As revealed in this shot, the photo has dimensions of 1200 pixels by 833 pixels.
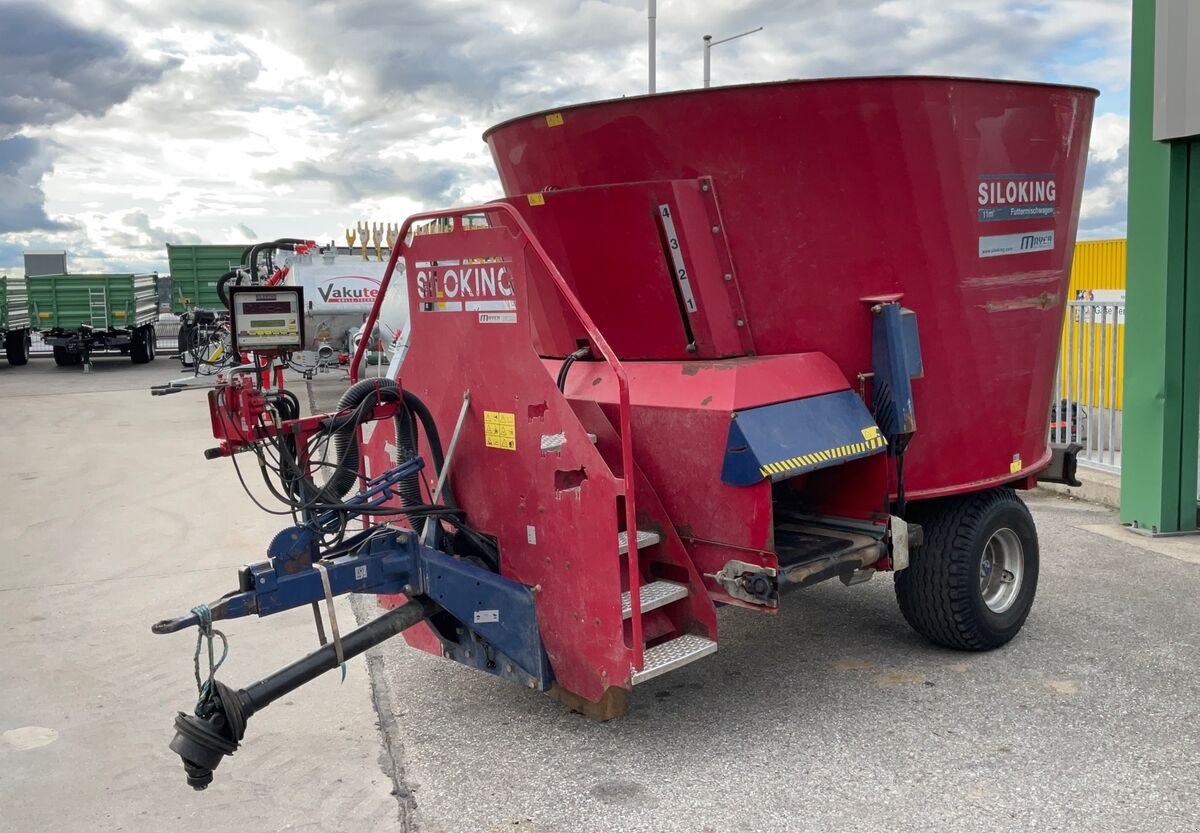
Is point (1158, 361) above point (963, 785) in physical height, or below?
above

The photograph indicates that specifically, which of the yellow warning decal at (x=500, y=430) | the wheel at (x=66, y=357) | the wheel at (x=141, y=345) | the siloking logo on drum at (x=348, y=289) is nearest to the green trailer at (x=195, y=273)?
the wheel at (x=141, y=345)

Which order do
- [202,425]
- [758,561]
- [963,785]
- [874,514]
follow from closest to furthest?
[963,785] < [758,561] < [874,514] < [202,425]

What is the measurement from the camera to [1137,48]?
7207 millimetres

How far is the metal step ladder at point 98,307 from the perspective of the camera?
77.0 feet

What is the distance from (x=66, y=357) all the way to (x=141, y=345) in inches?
62.9

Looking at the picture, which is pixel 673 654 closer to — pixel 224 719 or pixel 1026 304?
pixel 224 719

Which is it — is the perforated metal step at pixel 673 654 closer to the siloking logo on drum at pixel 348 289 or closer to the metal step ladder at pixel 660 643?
the metal step ladder at pixel 660 643

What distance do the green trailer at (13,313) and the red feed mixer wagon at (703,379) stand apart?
74.3 ft

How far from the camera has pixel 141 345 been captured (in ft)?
81.4

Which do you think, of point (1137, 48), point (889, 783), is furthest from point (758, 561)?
point (1137, 48)

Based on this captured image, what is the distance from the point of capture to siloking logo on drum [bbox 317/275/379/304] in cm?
1683

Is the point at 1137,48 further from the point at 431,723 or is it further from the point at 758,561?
the point at 431,723

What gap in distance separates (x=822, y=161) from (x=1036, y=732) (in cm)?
238

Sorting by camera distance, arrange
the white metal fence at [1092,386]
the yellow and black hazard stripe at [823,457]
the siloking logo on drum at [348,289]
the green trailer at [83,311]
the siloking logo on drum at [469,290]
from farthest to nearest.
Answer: the green trailer at [83,311], the siloking logo on drum at [348,289], the white metal fence at [1092,386], the siloking logo on drum at [469,290], the yellow and black hazard stripe at [823,457]
